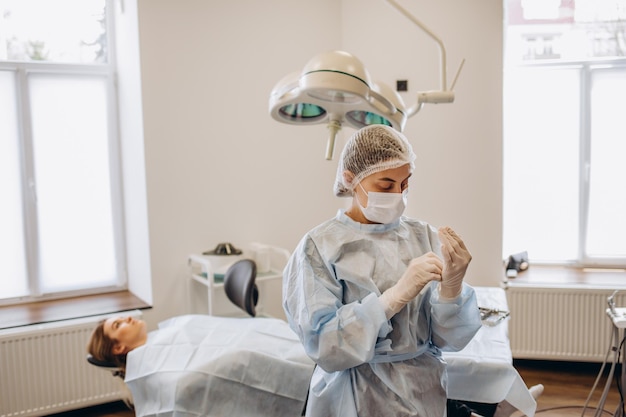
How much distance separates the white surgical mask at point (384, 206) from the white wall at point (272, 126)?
69.6 inches

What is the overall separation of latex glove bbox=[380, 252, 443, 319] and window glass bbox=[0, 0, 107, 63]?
97.9 inches

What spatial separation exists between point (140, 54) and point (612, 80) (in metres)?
2.67

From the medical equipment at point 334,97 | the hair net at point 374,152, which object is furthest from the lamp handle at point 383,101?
the hair net at point 374,152

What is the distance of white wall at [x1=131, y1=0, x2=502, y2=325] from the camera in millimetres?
2760

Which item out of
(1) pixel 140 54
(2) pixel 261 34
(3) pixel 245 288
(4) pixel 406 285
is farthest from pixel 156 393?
(2) pixel 261 34

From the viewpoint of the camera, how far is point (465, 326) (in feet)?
3.97

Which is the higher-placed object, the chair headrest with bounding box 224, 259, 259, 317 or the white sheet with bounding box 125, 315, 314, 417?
the chair headrest with bounding box 224, 259, 259, 317

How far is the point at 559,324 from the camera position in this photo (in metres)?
2.98

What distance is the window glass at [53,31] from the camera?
2.78 m

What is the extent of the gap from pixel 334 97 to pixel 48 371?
1.93 m

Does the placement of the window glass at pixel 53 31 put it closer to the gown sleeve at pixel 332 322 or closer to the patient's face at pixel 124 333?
the patient's face at pixel 124 333

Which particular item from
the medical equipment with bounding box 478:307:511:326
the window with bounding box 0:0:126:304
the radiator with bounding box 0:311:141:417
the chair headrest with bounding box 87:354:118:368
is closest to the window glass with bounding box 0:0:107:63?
the window with bounding box 0:0:126:304

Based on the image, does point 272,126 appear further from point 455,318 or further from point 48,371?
point 455,318

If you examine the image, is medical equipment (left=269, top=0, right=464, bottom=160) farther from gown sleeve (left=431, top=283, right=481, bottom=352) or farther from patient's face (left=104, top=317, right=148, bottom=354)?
patient's face (left=104, top=317, right=148, bottom=354)
